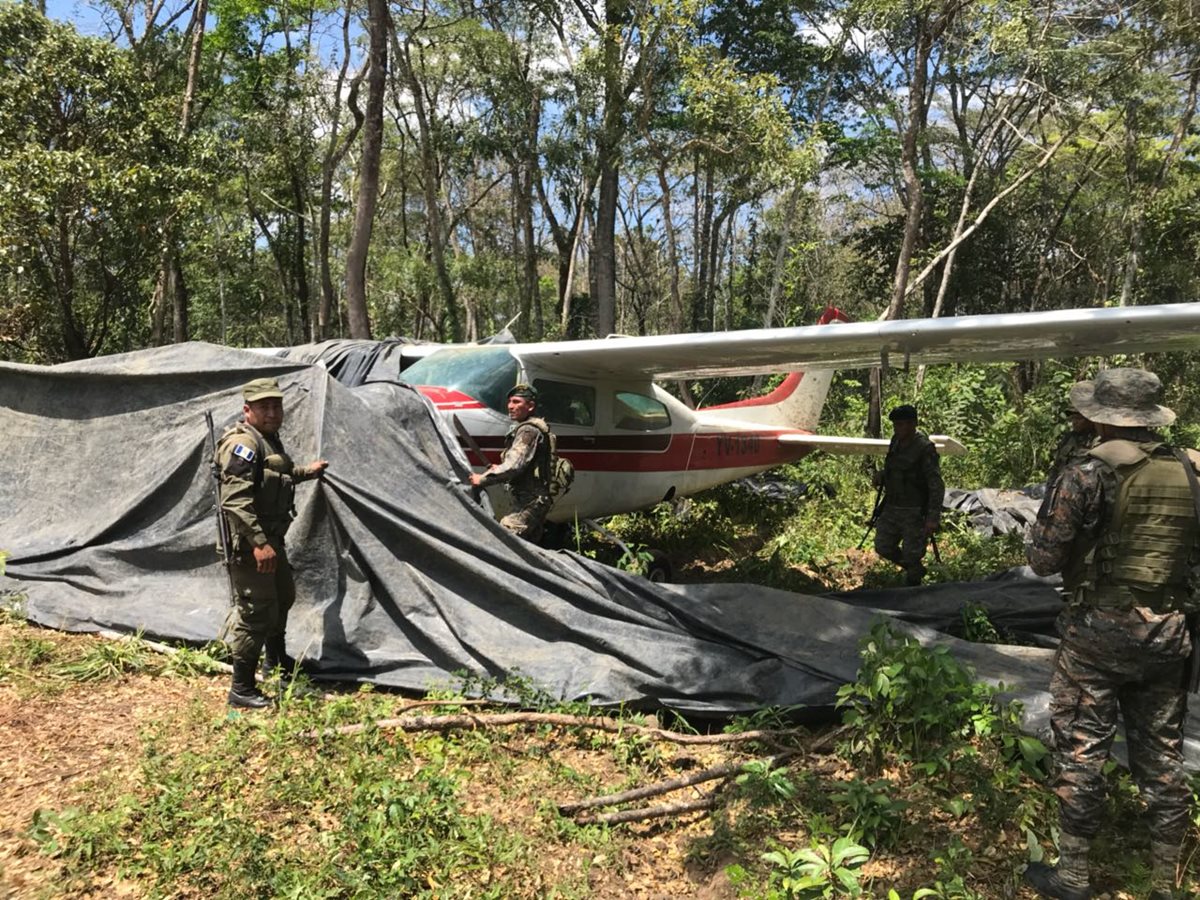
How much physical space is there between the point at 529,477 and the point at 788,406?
270 inches

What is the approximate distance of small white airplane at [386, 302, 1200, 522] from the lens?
5.89m

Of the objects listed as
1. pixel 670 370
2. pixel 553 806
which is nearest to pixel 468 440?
pixel 670 370

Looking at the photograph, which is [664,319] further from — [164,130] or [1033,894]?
[1033,894]

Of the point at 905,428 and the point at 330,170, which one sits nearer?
the point at 905,428

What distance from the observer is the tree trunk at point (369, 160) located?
40.3ft

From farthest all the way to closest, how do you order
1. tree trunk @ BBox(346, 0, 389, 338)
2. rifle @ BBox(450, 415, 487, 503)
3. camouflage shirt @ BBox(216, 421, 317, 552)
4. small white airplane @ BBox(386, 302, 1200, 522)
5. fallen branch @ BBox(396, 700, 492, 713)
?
tree trunk @ BBox(346, 0, 389, 338)
rifle @ BBox(450, 415, 487, 503)
small white airplane @ BBox(386, 302, 1200, 522)
fallen branch @ BBox(396, 700, 492, 713)
camouflage shirt @ BBox(216, 421, 317, 552)

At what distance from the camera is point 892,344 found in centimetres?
643

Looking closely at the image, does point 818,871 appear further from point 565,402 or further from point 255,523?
point 565,402

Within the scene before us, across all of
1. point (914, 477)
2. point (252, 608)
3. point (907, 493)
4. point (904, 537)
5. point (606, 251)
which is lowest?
point (904, 537)

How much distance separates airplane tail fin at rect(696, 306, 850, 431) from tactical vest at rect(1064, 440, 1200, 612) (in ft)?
25.8

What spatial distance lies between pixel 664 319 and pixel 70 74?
103 ft

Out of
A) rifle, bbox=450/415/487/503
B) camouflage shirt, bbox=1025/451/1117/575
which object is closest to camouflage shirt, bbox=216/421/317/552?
rifle, bbox=450/415/487/503

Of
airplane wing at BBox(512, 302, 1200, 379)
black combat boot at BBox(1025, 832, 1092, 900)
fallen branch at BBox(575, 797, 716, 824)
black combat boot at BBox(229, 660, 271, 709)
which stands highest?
airplane wing at BBox(512, 302, 1200, 379)

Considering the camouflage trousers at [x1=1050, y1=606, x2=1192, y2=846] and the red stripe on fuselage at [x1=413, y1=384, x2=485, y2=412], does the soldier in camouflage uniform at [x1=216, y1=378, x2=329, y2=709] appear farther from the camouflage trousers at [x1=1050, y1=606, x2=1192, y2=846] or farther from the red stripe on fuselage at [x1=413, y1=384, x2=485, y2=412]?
the camouflage trousers at [x1=1050, y1=606, x2=1192, y2=846]
